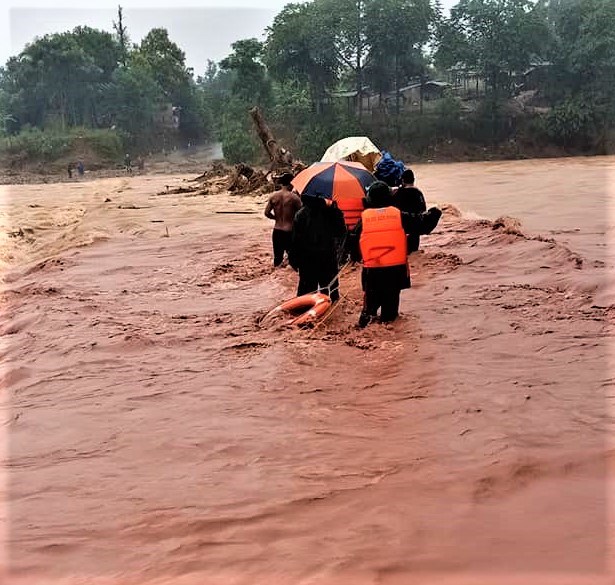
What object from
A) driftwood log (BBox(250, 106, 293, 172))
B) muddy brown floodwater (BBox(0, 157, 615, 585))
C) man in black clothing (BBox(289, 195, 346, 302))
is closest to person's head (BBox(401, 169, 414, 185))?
muddy brown floodwater (BBox(0, 157, 615, 585))

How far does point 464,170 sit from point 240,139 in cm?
1445

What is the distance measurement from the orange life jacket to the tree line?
121ft

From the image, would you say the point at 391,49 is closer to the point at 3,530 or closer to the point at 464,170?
the point at 464,170

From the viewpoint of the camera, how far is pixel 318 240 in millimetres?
7184

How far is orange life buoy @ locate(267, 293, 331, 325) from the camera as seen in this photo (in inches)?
271

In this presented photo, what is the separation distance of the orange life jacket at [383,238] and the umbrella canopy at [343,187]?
82.0 inches

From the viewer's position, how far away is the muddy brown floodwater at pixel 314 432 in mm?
3172

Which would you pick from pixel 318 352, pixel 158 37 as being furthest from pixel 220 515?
pixel 158 37

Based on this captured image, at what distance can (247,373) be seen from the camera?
579 cm

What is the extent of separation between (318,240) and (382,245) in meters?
0.97

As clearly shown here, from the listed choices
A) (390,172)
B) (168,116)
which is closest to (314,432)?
(390,172)

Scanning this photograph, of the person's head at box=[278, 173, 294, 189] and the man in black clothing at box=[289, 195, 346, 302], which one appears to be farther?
the person's head at box=[278, 173, 294, 189]

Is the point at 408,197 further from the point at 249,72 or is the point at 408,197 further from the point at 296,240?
the point at 249,72

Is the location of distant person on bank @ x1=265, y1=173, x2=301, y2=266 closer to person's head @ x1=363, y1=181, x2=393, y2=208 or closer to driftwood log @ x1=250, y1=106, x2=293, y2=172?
person's head @ x1=363, y1=181, x2=393, y2=208
